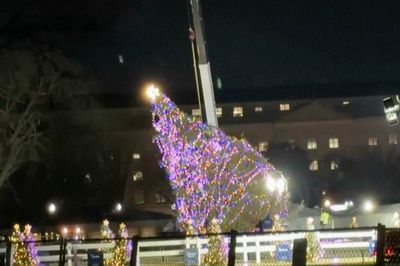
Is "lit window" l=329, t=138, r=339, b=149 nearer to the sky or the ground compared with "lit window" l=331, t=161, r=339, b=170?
nearer to the sky

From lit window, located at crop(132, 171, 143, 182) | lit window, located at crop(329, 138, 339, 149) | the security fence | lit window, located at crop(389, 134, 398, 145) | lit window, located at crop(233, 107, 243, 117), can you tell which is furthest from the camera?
lit window, located at crop(233, 107, 243, 117)

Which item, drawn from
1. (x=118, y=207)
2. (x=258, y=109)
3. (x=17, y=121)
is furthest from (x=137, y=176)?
(x=17, y=121)

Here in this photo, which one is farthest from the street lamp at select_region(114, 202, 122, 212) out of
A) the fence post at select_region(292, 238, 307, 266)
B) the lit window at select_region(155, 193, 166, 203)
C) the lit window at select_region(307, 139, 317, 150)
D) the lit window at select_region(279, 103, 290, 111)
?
the fence post at select_region(292, 238, 307, 266)

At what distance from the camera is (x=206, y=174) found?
21.2m

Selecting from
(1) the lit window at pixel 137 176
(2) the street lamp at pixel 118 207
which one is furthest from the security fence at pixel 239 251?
(1) the lit window at pixel 137 176

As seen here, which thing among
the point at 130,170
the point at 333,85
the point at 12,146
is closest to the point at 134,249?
the point at 12,146

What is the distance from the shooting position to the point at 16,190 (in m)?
52.6

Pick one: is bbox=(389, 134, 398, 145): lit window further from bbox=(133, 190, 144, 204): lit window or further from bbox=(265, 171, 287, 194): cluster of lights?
bbox=(265, 171, 287, 194): cluster of lights

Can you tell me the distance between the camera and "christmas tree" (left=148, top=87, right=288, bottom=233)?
21.2 metres

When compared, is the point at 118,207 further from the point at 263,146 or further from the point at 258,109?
the point at 258,109

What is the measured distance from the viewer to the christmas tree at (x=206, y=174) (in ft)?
69.5

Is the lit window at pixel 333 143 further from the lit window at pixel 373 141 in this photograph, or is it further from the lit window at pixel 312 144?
the lit window at pixel 373 141

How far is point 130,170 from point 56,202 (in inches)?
451

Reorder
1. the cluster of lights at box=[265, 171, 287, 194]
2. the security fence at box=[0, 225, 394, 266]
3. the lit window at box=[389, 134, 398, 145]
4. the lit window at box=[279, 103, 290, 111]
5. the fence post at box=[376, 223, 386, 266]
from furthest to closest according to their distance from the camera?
the lit window at box=[279, 103, 290, 111]
the lit window at box=[389, 134, 398, 145]
the cluster of lights at box=[265, 171, 287, 194]
the security fence at box=[0, 225, 394, 266]
the fence post at box=[376, 223, 386, 266]
